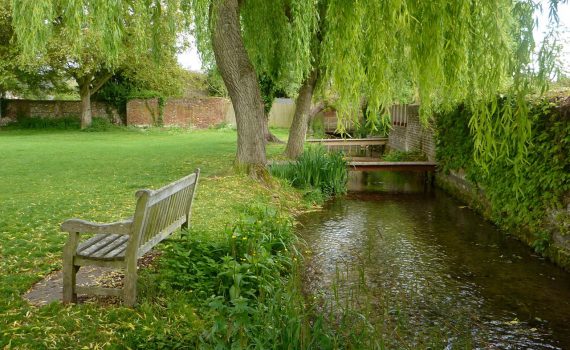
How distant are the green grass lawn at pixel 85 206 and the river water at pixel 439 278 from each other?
130 cm

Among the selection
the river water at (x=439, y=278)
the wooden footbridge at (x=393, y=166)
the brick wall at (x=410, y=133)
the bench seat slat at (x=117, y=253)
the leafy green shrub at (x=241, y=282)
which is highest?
the brick wall at (x=410, y=133)

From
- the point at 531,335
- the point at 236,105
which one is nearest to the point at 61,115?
the point at 236,105

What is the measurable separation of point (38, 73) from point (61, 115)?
366 centimetres

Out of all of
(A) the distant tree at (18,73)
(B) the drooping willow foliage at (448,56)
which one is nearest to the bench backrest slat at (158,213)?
(B) the drooping willow foliage at (448,56)

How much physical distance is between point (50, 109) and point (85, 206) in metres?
23.1

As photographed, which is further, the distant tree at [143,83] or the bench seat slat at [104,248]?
the distant tree at [143,83]

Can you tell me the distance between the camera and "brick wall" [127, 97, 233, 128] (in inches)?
1134

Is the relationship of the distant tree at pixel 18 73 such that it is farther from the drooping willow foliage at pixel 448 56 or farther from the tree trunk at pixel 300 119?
the drooping willow foliage at pixel 448 56

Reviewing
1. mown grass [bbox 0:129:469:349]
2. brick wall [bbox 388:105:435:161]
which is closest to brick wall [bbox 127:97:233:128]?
brick wall [bbox 388:105:435:161]

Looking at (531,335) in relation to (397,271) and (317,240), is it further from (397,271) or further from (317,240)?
(317,240)

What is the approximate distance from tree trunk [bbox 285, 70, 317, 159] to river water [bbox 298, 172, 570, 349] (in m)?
4.40

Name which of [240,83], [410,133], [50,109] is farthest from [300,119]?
[50,109]

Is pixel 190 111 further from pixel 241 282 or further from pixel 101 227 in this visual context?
pixel 101 227

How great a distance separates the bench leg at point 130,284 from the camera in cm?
367
